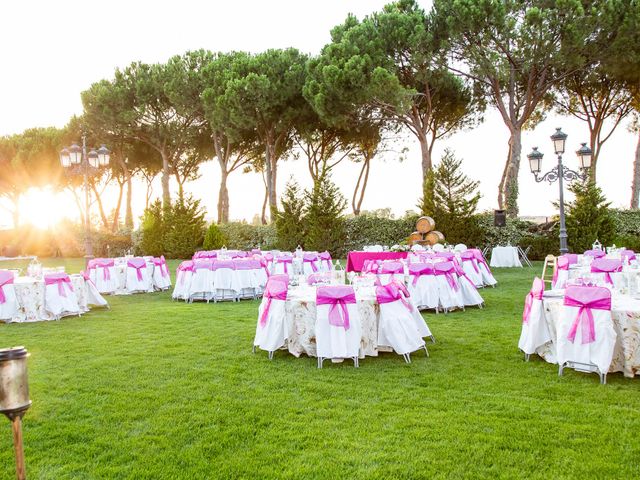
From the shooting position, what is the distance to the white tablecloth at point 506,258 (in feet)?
52.7

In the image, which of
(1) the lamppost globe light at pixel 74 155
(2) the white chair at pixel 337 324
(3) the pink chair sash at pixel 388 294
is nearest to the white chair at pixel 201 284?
(1) the lamppost globe light at pixel 74 155

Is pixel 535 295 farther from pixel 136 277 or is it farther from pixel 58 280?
pixel 136 277

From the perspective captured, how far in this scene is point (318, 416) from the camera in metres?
3.84

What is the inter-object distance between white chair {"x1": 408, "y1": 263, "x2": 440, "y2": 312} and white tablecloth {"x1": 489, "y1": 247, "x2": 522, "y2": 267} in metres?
8.43

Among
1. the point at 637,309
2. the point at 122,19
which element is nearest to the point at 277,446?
the point at 637,309

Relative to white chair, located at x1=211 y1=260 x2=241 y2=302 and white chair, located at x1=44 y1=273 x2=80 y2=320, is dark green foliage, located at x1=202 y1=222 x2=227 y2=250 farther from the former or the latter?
white chair, located at x1=44 y1=273 x2=80 y2=320

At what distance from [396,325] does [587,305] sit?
173 cm

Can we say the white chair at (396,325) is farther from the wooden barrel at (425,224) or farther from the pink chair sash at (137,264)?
the wooden barrel at (425,224)

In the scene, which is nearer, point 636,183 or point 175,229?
point 636,183

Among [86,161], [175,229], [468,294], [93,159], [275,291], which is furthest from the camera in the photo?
[175,229]

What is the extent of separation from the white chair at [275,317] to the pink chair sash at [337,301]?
542mm

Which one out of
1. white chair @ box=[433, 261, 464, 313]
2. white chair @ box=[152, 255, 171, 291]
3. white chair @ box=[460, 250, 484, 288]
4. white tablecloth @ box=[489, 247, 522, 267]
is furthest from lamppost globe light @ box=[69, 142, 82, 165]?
white tablecloth @ box=[489, 247, 522, 267]

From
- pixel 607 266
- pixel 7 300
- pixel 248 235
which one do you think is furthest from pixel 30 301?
pixel 248 235

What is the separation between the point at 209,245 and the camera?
21.5m
